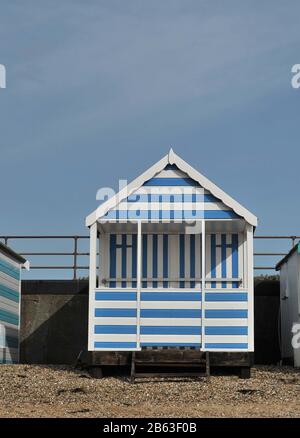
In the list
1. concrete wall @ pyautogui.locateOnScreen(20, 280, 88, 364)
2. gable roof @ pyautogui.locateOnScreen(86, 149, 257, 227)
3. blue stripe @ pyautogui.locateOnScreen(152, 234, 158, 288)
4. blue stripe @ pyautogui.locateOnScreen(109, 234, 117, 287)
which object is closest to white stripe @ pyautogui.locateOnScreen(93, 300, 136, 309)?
gable roof @ pyautogui.locateOnScreen(86, 149, 257, 227)

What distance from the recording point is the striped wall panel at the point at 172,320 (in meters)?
17.0

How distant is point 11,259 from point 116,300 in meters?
5.02

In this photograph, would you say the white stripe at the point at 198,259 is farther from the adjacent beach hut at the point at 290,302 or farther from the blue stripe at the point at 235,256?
the adjacent beach hut at the point at 290,302

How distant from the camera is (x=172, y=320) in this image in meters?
17.0

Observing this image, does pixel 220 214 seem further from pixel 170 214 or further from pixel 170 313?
pixel 170 313

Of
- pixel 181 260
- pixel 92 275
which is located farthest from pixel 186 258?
pixel 92 275


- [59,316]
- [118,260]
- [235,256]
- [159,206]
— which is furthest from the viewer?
[59,316]

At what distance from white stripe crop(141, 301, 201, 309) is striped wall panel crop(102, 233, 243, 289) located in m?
1.64

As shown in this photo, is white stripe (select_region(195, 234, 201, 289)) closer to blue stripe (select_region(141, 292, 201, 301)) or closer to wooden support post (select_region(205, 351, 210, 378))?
blue stripe (select_region(141, 292, 201, 301))

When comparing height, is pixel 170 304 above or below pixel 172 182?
below

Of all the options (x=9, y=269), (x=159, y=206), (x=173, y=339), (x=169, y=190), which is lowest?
(x=173, y=339)

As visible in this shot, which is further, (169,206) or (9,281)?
(9,281)

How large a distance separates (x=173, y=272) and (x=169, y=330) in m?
2.05

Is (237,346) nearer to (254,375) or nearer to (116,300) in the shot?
(254,375)
